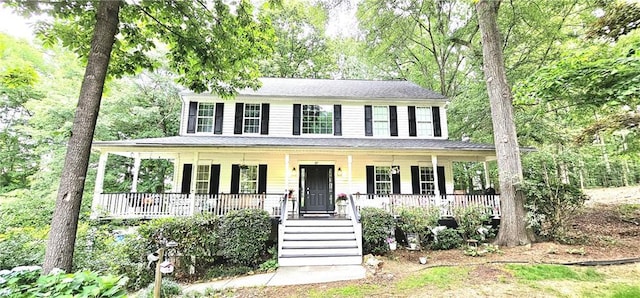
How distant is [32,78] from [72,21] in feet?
3.63

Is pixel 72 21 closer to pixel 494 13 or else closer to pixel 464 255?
pixel 464 255

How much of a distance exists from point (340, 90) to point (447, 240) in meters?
7.70

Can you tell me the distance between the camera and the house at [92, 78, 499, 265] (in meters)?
9.15

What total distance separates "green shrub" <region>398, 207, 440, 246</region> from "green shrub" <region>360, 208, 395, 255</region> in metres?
0.44

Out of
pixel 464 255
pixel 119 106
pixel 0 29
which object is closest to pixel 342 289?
pixel 464 255

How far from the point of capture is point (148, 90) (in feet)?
52.7

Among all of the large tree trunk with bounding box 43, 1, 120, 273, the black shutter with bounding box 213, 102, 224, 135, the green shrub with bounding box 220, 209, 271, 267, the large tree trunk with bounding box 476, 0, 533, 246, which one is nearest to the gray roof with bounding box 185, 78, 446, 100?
the black shutter with bounding box 213, 102, 224, 135

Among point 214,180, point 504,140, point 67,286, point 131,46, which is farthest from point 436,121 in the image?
point 67,286

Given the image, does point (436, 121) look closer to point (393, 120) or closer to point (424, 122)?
point (424, 122)

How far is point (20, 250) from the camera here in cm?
482

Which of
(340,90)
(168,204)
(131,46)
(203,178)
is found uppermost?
(340,90)

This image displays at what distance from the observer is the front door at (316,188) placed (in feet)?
35.3

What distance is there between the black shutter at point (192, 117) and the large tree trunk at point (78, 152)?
7.73m

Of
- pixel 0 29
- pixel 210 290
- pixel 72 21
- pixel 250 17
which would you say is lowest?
pixel 210 290
